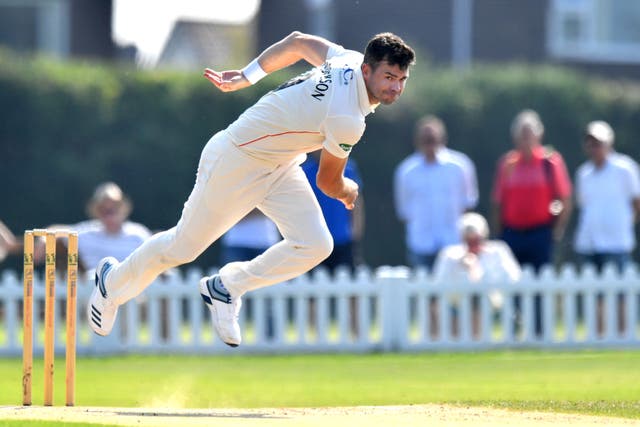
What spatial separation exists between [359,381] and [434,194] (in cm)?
375

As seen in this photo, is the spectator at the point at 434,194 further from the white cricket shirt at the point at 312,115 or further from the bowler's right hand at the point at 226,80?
the white cricket shirt at the point at 312,115

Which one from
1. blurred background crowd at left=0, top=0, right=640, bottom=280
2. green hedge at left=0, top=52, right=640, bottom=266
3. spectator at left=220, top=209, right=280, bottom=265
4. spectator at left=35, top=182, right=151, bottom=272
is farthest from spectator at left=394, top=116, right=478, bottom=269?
green hedge at left=0, top=52, right=640, bottom=266

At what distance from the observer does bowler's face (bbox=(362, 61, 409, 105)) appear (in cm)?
712

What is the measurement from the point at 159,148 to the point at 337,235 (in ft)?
17.3

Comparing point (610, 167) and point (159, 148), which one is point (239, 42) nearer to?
point (159, 148)

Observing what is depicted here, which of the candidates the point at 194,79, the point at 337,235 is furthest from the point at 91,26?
the point at 337,235

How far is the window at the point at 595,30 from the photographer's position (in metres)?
25.4

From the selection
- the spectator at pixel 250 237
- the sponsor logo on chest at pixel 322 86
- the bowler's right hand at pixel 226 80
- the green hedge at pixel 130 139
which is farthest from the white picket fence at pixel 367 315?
the sponsor logo on chest at pixel 322 86


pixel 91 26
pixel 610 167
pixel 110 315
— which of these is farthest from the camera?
pixel 91 26

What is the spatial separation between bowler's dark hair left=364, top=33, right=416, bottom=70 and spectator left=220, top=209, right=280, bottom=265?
5.88m

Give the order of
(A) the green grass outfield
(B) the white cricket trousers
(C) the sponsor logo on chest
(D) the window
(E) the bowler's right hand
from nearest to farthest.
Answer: (C) the sponsor logo on chest, (B) the white cricket trousers, (E) the bowler's right hand, (A) the green grass outfield, (D) the window

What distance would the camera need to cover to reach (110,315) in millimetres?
8070

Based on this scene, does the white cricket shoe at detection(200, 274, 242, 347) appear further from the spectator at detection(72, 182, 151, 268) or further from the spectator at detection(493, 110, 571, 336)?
the spectator at detection(493, 110, 571, 336)

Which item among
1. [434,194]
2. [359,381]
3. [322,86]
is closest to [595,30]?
[434,194]
